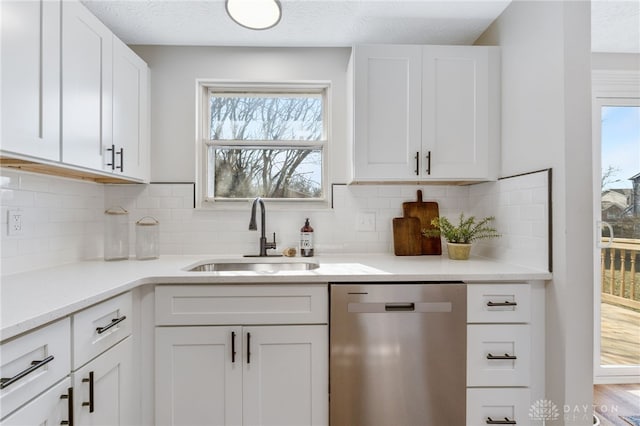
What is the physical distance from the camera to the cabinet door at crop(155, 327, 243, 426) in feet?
4.95

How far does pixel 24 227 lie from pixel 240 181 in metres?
1.17

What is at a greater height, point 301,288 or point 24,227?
point 24,227

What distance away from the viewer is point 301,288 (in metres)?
1.54

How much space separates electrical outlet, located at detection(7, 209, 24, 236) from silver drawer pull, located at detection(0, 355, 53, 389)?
0.82 m

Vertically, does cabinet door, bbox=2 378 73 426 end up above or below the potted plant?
below

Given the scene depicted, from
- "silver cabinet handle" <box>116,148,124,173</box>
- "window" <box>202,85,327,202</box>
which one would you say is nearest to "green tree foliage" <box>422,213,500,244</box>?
"window" <box>202,85,327,202</box>

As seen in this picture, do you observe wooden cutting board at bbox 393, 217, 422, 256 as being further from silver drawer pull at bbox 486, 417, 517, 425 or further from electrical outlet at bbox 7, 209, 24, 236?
electrical outlet at bbox 7, 209, 24, 236

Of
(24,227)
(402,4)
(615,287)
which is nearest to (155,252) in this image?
(24,227)

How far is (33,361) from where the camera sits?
949 millimetres

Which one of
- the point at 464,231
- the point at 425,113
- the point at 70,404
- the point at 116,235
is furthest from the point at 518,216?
the point at 116,235

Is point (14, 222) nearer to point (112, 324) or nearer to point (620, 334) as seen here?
point (112, 324)

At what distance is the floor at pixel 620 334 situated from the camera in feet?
7.94

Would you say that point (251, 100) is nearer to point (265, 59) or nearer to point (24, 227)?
point (265, 59)

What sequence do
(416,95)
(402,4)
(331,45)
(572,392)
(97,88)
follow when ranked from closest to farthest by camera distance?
1. (572,392)
2. (97,88)
3. (402,4)
4. (416,95)
5. (331,45)
